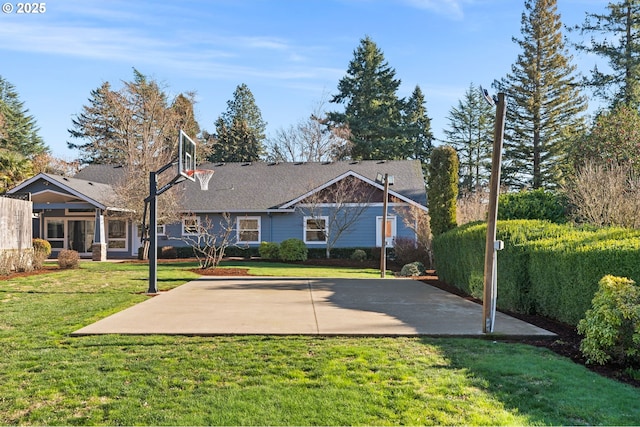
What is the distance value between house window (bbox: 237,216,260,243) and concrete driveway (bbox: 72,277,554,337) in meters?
12.9

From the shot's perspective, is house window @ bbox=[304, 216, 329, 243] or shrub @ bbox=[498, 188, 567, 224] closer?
shrub @ bbox=[498, 188, 567, 224]

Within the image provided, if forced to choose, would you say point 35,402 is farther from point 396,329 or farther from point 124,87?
point 124,87

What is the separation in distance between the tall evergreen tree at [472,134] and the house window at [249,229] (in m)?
28.0

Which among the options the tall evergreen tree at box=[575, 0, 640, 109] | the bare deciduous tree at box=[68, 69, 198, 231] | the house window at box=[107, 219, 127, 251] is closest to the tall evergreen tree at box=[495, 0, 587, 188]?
the tall evergreen tree at box=[575, 0, 640, 109]

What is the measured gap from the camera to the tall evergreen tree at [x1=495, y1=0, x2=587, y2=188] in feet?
127

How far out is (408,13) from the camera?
12.8m

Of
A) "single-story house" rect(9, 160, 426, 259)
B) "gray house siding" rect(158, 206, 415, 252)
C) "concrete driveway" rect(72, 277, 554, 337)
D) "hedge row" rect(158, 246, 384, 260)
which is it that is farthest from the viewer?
"gray house siding" rect(158, 206, 415, 252)

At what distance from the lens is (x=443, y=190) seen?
15875mm

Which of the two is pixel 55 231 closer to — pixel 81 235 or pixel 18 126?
pixel 81 235

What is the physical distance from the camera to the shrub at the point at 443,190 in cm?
1576

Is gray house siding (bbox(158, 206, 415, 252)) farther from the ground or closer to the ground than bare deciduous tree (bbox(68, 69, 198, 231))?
closer to the ground

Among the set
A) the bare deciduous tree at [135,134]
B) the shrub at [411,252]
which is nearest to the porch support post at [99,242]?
the bare deciduous tree at [135,134]

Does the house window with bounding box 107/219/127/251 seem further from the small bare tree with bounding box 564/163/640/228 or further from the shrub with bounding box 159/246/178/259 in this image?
the small bare tree with bounding box 564/163/640/228

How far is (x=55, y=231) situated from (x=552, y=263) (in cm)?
2576
